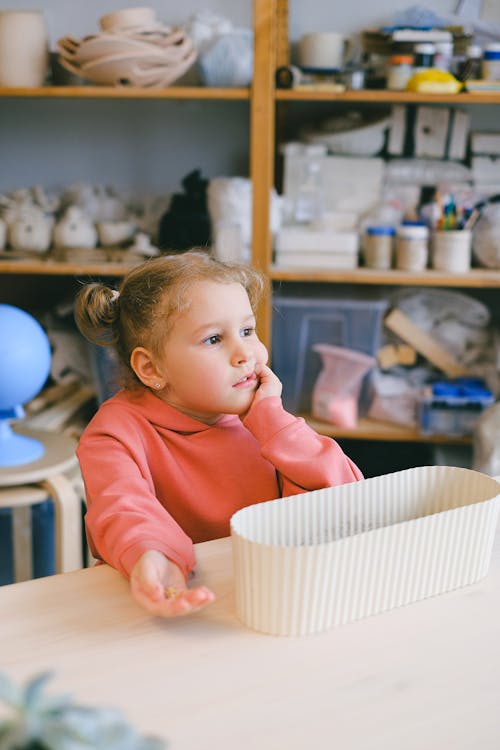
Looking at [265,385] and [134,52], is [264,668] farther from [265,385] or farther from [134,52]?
[134,52]

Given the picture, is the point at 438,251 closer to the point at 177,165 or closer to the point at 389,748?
the point at 177,165

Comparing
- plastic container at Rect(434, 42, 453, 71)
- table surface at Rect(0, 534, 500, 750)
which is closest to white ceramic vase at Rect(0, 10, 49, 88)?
plastic container at Rect(434, 42, 453, 71)

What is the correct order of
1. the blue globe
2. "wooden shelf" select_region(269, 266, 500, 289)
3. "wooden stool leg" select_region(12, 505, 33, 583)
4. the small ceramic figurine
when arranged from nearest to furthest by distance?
1. the blue globe
2. "wooden stool leg" select_region(12, 505, 33, 583)
3. "wooden shelf" select_region(269, 266, 500, 289)
4. the small ceramic figurine

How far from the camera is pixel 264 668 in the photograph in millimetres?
613

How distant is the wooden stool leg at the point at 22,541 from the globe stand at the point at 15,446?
0.33 feet

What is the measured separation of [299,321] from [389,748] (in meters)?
1.90

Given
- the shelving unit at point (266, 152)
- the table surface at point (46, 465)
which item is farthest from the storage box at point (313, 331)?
the table surface at point (46, 465)

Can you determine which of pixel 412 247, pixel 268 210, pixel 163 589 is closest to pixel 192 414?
pixel 163 589

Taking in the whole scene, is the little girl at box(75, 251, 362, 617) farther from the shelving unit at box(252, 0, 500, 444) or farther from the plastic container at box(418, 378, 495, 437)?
the plastic container at box(418, 378, 495, 437)

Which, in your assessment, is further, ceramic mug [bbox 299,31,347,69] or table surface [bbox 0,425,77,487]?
ceramic mug [bbox 299,31,347,69]

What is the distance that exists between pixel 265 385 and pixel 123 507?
239 millimetres

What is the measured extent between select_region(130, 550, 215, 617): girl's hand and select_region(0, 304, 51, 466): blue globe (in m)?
0.99

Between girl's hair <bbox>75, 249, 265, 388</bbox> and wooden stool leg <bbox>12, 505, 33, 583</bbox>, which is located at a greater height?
girl's hair <bbox>75, 249, 265, 388</bbox>

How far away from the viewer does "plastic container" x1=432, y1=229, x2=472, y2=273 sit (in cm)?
227
